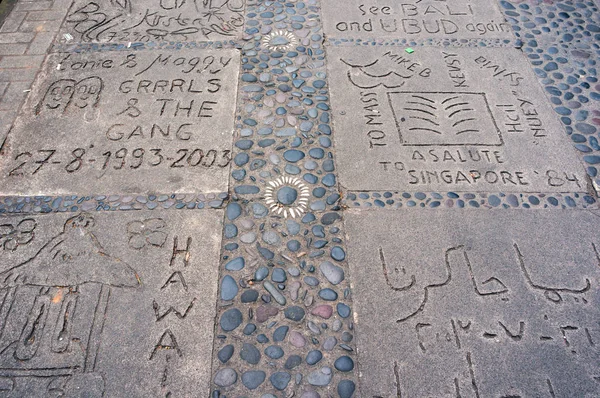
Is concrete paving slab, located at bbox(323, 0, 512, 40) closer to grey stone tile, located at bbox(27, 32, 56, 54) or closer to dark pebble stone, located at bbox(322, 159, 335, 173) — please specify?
dark pebble stone, located at bbox(322, 159, 335, 173)

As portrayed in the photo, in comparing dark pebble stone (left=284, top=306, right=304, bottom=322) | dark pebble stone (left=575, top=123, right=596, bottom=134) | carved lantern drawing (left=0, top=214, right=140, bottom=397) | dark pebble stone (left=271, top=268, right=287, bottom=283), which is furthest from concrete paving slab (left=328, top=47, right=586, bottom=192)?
carved lantern drawing (left=0, top=214, right=140, bottom=397)

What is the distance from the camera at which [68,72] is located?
3332mm

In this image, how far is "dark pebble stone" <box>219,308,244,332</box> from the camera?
7.11 feet

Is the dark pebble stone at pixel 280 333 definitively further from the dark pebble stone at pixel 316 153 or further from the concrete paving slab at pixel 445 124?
the dark pebble stone at pixel 316 153

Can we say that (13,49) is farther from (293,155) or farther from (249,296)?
(249,296)

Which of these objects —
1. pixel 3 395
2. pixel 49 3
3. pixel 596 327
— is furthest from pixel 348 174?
pixel 49 3

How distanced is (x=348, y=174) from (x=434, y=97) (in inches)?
38.9

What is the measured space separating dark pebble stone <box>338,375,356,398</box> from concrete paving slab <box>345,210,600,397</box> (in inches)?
2.4

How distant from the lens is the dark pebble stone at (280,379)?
2002mm

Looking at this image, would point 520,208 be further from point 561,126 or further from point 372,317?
point 372,317

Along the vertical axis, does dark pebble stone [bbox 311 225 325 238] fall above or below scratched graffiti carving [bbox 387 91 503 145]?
below

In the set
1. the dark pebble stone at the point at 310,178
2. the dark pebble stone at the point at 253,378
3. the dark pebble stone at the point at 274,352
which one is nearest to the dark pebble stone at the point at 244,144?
the dark pebble stone at the point at 310,178

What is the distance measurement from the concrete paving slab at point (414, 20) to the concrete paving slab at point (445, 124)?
0.74 ft

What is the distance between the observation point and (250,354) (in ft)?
6.85
